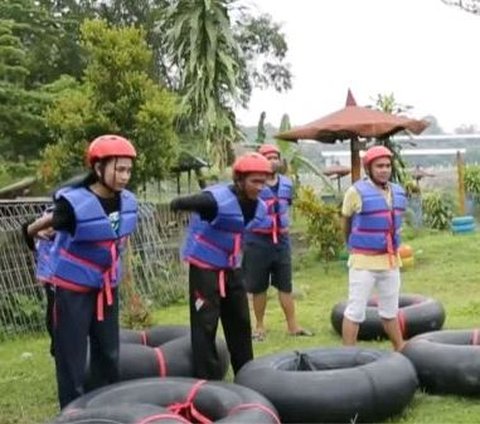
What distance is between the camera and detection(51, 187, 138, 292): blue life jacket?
13.4 feet

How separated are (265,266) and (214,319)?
184cm

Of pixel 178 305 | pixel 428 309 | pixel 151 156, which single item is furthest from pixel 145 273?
pixel 428 309

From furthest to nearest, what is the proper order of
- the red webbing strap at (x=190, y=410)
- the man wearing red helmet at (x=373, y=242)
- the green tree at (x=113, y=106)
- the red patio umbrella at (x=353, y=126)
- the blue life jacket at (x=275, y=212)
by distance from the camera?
the red patio umbrella at (x=353, y=126), the green tree at (x=113, y=106), the blue life jacket at (x=275, y=212), the man wearing red helmet at (x=373, y=242), the red webbing strap at (x=190, y=410)

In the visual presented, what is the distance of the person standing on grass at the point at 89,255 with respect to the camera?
4086 mm

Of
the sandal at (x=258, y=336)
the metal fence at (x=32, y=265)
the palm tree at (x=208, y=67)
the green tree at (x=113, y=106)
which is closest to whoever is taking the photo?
the sandal at (x=258, y=336)

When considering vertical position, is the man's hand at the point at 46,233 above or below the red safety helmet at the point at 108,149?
below

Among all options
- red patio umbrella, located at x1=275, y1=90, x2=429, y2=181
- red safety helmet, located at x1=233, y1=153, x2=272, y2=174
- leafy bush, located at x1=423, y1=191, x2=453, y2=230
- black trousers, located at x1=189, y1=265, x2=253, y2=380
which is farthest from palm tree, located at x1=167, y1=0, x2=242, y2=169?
red safety helmet, located at x1=233, y1=153, x2=272, y2=174

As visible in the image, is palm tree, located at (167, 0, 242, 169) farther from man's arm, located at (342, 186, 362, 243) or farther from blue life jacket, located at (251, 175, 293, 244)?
man's arm, located at (342, 186, 362, 243)

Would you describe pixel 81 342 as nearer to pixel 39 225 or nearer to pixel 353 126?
pixel 39 225

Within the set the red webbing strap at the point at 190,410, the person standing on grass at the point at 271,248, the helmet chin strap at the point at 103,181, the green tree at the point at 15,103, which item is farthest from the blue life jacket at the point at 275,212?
the green tree at the point at 15,103

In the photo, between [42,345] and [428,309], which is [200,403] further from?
[42,345]

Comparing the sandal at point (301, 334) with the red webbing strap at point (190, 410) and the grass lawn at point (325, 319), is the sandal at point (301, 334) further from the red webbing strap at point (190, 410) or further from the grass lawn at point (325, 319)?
the red webbing strap at point (190, 410)

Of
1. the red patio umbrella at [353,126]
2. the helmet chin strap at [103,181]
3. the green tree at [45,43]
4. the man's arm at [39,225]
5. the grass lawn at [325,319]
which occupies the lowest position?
the grass lawn at [325,319]

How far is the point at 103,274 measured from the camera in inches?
167
